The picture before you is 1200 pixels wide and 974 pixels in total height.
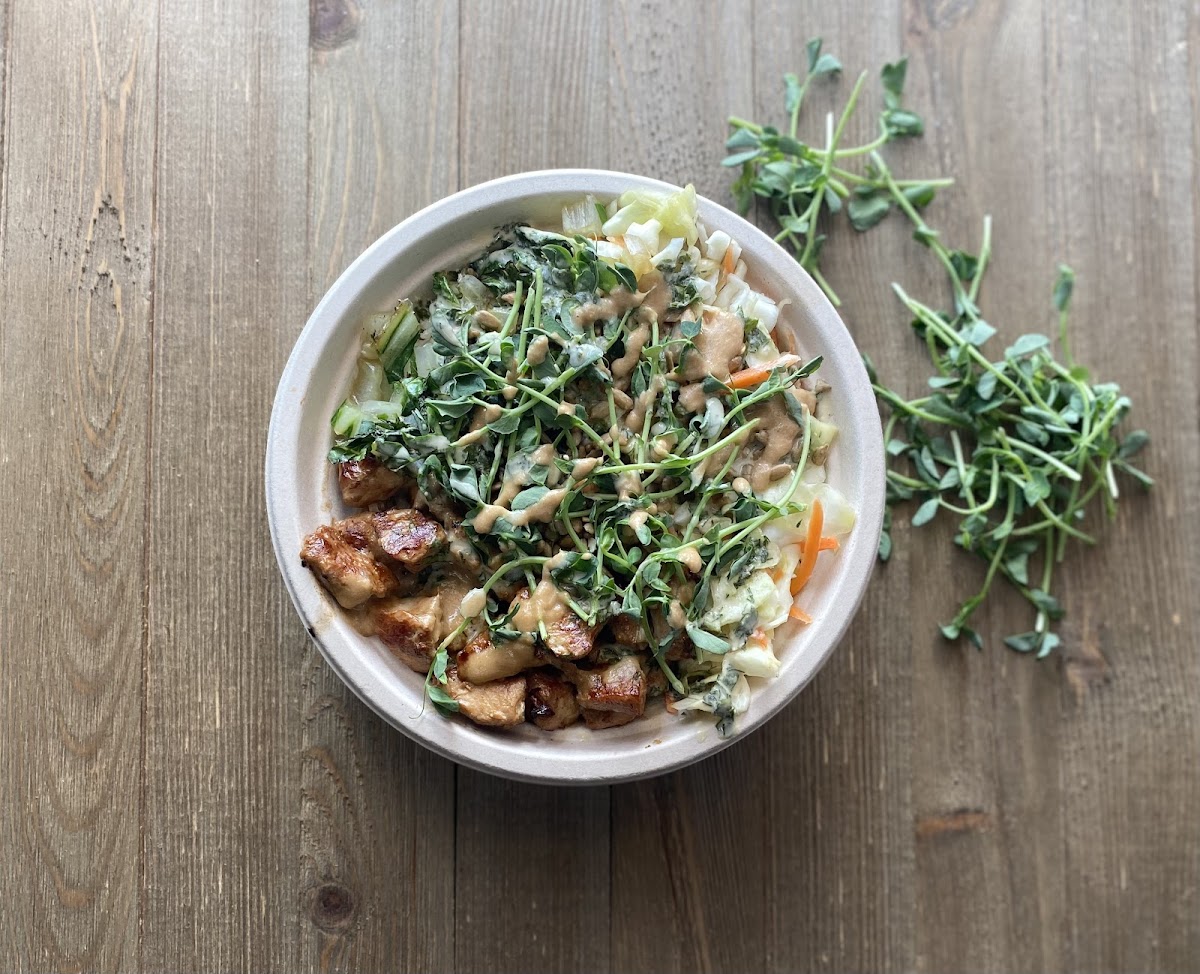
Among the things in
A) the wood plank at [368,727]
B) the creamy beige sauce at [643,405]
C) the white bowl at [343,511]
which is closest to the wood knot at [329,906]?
the wood plank at [368,727]

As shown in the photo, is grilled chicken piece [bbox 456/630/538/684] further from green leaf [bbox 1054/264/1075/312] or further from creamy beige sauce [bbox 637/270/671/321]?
green leaf [bbox 1054/264/1075/312]

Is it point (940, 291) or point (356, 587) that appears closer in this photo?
point (356, 587)

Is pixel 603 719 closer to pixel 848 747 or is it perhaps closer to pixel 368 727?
pixel 368 727

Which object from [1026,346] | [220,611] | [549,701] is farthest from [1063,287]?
[220,611]

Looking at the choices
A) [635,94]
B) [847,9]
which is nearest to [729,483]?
[635,94]

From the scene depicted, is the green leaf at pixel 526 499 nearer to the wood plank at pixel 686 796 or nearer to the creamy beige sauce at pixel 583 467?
the creamy beige sauce at pixel 583 467

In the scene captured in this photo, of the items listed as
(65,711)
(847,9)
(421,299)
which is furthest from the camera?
(847,9)

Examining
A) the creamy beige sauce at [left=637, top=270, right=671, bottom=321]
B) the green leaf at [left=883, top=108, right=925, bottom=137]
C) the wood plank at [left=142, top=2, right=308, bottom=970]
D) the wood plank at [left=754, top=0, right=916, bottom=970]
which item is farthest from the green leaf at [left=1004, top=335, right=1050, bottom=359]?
the wood plank at [left=142, top=2, right=308, bottom=970]

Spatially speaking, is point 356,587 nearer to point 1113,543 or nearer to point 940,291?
point 940,291
